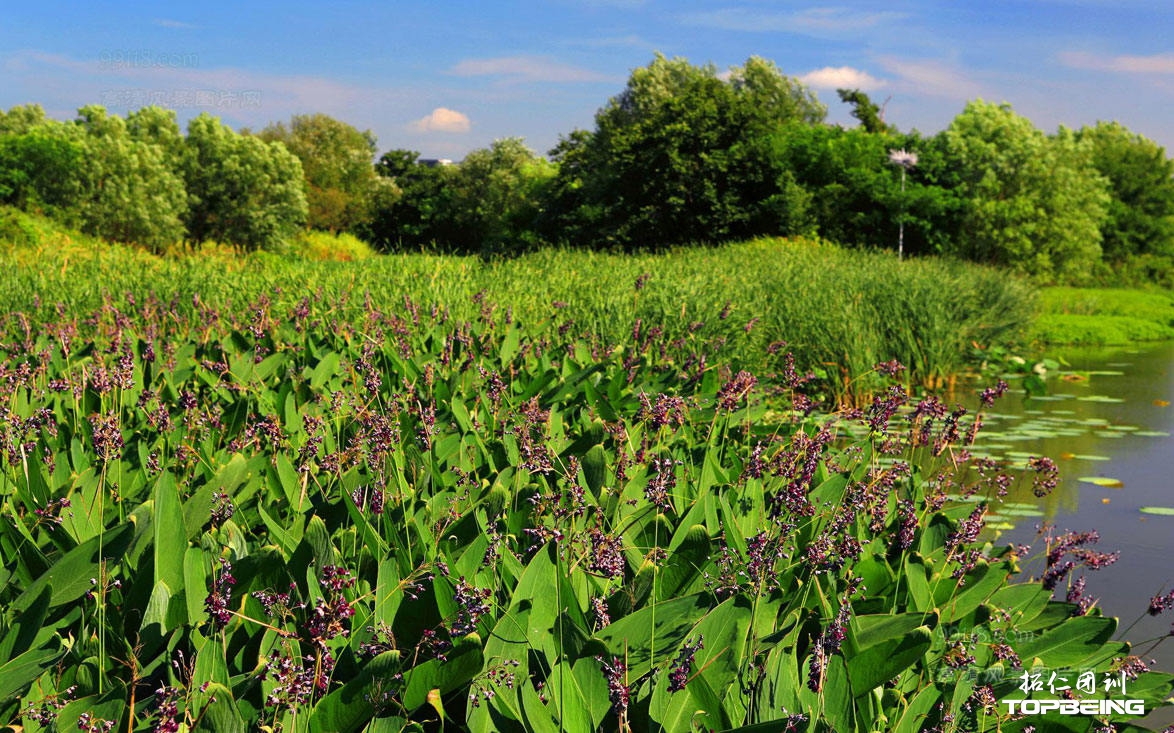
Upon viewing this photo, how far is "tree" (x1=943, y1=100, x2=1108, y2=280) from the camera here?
28.2 meters

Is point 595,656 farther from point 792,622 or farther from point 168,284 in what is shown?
point 168,284

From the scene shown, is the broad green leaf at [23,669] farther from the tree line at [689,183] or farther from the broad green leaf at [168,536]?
the tree line at [689,183]

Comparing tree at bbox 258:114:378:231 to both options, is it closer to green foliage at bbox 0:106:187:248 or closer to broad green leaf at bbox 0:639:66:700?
green foliage at bbox 0:106:187:248

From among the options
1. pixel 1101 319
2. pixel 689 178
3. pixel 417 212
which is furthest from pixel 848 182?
pixel 417 212

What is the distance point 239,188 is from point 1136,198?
4010 cm

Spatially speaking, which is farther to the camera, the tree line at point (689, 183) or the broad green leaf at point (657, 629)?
the tree line at point (689, 183)

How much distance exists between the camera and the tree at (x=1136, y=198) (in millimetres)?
39656

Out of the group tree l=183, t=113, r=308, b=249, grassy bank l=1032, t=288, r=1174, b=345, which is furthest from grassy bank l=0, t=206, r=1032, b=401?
tree l=183, t=113, r=308, b=249

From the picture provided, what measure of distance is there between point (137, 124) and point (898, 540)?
160 feet

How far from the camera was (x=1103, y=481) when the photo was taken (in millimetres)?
6059

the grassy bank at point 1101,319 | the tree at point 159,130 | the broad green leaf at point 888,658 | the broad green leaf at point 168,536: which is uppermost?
the tree at point 159,130

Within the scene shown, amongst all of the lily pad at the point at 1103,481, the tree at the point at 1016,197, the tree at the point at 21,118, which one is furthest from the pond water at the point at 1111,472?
the tree at the point at 21,118

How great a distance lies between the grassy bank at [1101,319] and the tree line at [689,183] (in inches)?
167

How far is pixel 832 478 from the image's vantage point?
2627mm
